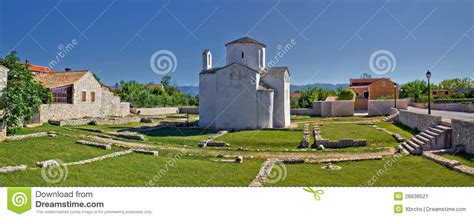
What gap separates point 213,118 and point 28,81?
15.4m

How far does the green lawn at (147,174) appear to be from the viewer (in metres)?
9.87

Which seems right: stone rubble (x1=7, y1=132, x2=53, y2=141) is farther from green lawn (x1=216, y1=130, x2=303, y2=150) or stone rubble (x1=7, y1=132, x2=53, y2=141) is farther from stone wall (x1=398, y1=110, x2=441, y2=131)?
stone wall (x1=398, y1=110, x2=441, y2=131)

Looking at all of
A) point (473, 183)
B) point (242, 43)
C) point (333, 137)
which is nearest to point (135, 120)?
point (242, 43)

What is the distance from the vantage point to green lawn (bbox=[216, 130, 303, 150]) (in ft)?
65.2

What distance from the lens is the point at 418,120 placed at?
72.0 feet

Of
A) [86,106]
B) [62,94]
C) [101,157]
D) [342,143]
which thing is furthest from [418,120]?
[62,94]

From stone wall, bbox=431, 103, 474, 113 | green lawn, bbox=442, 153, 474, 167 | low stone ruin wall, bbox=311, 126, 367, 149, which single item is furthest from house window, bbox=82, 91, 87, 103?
→ stone wall, bbox=431, 103, 474, 113

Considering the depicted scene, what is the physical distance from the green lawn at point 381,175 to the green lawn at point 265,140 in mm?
6066

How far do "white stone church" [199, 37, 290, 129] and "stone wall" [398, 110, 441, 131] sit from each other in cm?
991

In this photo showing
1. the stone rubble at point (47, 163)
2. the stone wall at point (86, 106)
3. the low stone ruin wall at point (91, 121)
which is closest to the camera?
the stone rubble at point (47, 163)

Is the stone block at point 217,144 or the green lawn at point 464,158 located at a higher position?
the green lawn at point 464,158

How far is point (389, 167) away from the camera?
40.8 feet

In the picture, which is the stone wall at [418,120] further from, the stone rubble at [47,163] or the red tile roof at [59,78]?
the red tile roof at [59,78]

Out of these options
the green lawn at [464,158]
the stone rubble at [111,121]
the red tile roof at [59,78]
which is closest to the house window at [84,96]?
the red tile roof at [59,78]
